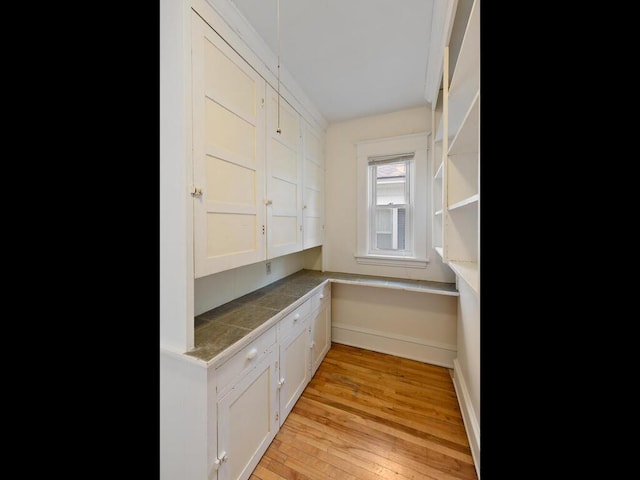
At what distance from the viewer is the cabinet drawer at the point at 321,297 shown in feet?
6.85

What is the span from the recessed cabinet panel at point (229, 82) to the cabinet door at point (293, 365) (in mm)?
1339

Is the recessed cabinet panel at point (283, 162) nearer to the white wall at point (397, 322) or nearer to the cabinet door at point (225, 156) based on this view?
the cabinet door at point (225, 156)

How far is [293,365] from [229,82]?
67.6 inches

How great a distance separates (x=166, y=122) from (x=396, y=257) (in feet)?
6.96

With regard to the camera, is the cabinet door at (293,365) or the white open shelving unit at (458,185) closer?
the white open shelving unit at (458,185)

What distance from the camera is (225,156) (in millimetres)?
1262

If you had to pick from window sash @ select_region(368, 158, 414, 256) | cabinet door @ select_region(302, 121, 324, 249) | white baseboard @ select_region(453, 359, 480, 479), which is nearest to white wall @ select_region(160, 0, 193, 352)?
A: cabinet door @ select_region(302, 121, 324, 249)

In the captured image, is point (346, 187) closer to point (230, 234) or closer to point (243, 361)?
point (230, 234)

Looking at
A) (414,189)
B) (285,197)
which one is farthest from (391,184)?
(285,197)

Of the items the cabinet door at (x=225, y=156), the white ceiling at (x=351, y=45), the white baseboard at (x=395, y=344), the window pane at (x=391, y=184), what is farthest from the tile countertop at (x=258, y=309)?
the white ceiling at (x=351, y=45)
